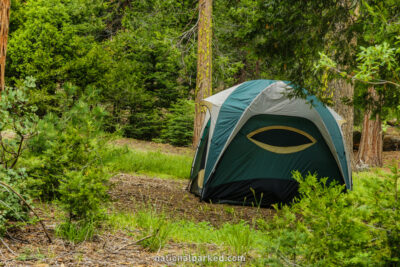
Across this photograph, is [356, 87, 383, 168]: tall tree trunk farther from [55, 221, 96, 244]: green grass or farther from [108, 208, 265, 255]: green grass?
[55, 221, 96, 244]: green grass

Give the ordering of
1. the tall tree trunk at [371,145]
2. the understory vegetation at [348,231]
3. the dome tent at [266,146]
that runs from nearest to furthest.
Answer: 1. the understory vegetation at [348,231]
2. the dome tent at [266,146]
3. the tall tree trunk at [371,145]

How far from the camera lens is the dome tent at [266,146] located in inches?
263

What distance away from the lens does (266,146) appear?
22.4 ft

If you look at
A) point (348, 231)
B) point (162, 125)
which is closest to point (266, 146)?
point (348, 231)

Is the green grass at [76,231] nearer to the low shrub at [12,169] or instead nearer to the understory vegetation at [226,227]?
the understory vegetation at [226,227]

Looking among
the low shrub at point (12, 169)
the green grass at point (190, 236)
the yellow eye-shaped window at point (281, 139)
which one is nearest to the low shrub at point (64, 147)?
the low shrub at point (12, 169)

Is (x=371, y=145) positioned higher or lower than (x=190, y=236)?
lower

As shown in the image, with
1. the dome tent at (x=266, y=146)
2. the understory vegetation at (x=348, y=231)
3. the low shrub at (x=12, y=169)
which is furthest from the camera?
the dome tent at (x=266, y=146)

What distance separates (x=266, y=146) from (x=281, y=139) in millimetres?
280

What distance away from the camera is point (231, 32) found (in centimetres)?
1569

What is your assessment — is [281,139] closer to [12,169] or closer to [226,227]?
[226,227]

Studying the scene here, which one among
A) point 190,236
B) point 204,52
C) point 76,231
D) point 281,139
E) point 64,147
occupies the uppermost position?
point 204,52

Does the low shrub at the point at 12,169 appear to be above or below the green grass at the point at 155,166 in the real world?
above

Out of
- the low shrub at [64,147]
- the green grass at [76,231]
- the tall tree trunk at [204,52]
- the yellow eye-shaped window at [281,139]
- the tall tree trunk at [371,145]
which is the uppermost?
the tall tree trunk at [204,52]
